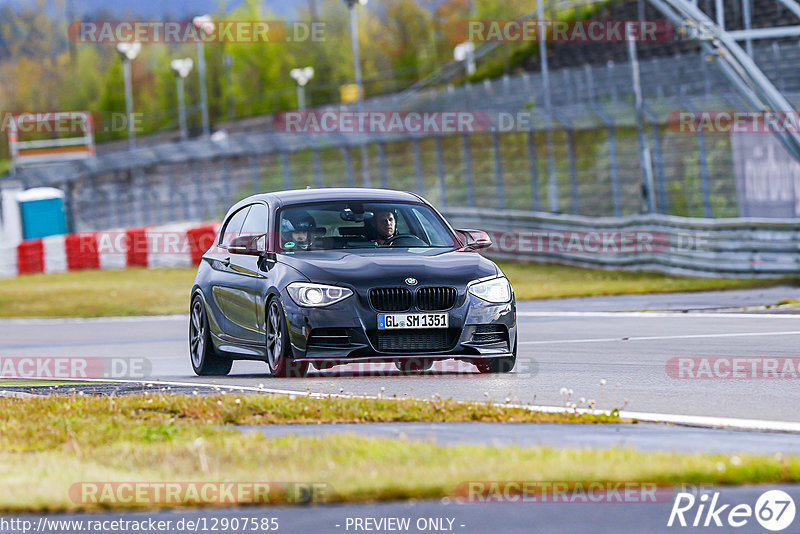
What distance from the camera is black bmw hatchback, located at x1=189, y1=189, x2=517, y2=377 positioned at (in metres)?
11.5

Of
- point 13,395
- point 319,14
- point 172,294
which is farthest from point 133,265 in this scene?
point 319,14

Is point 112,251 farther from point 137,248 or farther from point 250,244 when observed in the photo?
point 250,244

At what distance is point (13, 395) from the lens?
469 inches

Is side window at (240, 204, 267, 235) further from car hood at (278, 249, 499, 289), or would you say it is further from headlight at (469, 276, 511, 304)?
headlight at (469, 276, 511, 304)

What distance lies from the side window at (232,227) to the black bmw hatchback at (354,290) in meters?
0.34

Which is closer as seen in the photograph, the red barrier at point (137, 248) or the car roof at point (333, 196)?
the car roof at point (333, 196)

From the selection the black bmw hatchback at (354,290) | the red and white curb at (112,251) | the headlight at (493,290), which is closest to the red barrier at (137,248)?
the red and white curb at (112,251)

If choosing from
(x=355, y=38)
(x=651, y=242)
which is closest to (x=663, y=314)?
(x=651, y=242)

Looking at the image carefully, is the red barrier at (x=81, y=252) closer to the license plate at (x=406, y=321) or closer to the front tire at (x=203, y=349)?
the front tire at (x=203, y=349)

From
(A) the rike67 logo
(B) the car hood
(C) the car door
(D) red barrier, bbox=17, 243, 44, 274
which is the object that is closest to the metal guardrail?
(D) red barrier, bbox=17, 243, 44, 274

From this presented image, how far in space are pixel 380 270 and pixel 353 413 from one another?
250cm

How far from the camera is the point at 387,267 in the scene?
11.7 meters

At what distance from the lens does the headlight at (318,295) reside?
453 inches

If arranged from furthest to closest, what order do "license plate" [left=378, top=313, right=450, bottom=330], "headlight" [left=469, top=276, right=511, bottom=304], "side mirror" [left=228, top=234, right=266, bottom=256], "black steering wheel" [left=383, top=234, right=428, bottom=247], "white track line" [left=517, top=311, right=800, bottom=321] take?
1. "white track line" [left=517, top=311, right=800, bottom=321]
2. "side mirror" [left=228, top=234, right=266, bottom=256]
3. "black steering wheel" [left=383, top=234, right=428, bottom=247]
4. "headlight" [left=469, top=276, right=511, bottom=304]
5. "license plate" [left=378, top=313, right=450, bottom=330]
